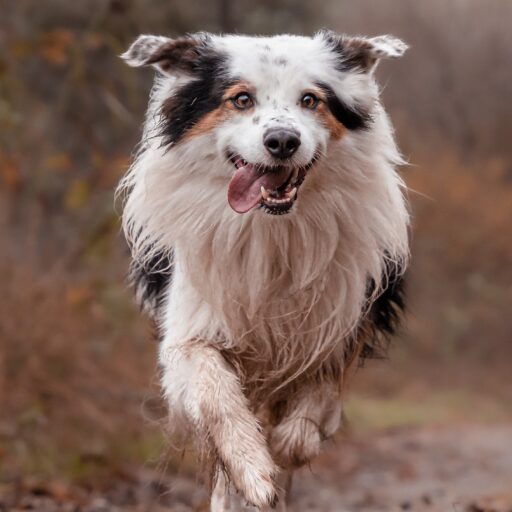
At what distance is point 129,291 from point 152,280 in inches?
106

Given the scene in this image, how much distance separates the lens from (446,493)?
8656 mm

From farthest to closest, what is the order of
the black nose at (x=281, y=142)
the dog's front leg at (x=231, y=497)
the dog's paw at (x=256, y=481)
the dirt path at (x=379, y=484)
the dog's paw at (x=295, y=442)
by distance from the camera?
1. the dirt path at (x=379, y=484)
2. the dog's front leg at (x=231, y=497)
3. the dog's paw at (x=295, y=442)
4. the black nose at (x=281, y=142)
5. the dog's paw at (x=256, y=481)

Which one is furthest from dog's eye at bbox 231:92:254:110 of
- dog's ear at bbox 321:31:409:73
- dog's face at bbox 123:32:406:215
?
dog's ear at bbox 321:31:409:73

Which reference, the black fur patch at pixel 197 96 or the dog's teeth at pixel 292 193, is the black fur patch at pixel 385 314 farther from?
Result: the black fur patch at pixel 197 96

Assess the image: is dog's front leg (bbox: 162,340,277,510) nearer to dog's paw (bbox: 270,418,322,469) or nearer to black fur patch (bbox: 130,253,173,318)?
dog's paw (bbox: 270,418,322,469)

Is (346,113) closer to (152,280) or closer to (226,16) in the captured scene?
(152,280)

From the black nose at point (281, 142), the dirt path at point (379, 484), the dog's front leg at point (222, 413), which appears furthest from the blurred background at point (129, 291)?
the black nose at point (281, 142)

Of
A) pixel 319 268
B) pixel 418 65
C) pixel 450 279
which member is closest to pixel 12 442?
pixel 319 268

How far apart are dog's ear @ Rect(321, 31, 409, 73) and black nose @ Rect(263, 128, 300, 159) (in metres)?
0.68

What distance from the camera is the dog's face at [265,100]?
15.3 feet

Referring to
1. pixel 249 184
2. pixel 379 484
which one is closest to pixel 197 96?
pixel 249 184

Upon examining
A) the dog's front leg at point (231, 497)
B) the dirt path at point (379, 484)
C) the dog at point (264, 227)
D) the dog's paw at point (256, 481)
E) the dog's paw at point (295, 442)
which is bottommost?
the dirt path at point (379, 484)

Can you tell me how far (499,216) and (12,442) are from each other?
38.7ft

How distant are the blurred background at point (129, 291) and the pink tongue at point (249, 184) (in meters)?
1.17
